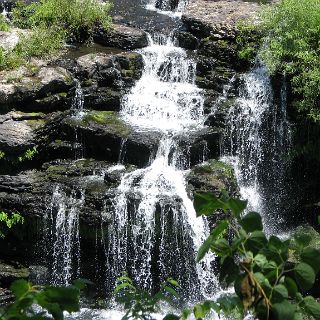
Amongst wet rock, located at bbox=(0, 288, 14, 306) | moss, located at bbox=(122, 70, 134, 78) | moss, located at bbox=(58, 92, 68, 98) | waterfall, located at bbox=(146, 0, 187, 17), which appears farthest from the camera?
waterfall, located at bbox=(146, 0, 187, 17)

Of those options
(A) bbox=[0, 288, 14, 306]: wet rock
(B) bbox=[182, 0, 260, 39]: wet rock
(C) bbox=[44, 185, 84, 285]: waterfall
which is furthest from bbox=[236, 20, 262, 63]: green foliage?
(A) bbox=[0, 288, 14, 306]: wet rock

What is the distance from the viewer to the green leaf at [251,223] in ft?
4.25

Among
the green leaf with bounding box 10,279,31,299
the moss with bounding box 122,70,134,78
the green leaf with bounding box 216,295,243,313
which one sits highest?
the green leaf with bounding box 10,279,31,299

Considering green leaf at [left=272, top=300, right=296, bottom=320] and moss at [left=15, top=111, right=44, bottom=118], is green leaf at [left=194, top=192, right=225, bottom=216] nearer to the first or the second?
green leaf at [left=272, top=300, right=296, bottom=320]

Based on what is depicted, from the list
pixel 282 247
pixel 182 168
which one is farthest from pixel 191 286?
pixel 282 247

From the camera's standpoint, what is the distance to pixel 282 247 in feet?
4.31

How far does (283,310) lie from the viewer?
47.2 inches

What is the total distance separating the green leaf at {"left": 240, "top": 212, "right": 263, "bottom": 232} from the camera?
130cm

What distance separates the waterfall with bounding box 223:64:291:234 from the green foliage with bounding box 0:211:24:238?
438 centimetres

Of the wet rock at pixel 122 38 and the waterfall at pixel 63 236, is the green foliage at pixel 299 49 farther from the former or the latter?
the waterfall at pixel 63 236

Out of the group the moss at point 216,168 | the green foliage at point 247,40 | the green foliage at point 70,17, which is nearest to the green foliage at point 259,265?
the moss at point 216,168

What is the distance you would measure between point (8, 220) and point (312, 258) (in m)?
8.68

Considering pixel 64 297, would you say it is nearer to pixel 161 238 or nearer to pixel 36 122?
pixel 161 238

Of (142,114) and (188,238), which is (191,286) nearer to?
(188,238)
